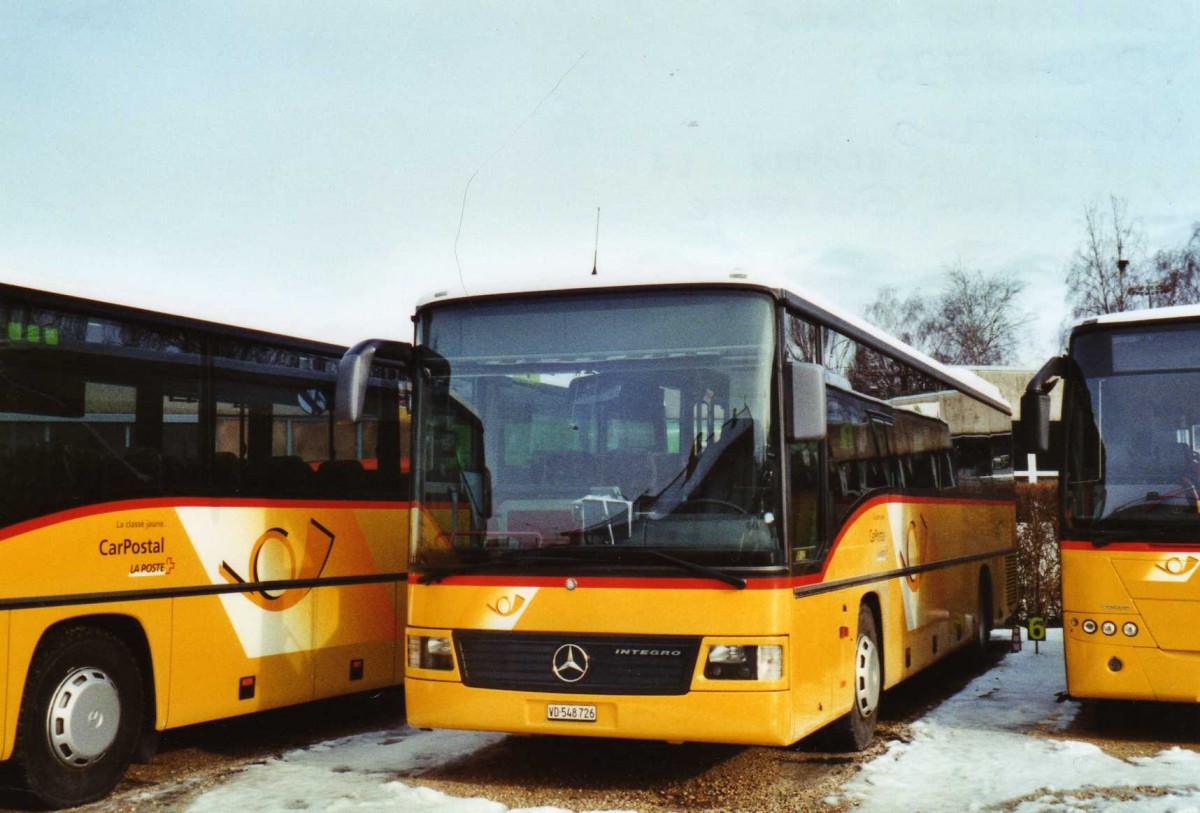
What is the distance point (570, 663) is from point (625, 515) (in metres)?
0.90

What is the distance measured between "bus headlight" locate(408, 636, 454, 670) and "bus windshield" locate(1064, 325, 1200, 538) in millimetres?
4586

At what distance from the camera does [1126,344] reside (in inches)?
375

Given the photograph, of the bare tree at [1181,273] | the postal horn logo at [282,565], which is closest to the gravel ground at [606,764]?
the postal horn logo at [282,565]

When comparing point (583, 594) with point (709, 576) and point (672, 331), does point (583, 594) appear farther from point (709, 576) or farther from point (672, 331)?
point (672, 331)

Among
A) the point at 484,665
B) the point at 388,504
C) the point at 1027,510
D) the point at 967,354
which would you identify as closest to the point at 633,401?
the point at 484,665

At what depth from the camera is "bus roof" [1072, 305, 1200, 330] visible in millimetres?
9391

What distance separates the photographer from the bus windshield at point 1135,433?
9133mm

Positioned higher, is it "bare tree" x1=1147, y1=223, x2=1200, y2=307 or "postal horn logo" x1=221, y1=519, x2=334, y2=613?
"bare tree" x1=1147, y1=223, x2=1200, y2=307

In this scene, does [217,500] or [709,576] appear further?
[217,500]

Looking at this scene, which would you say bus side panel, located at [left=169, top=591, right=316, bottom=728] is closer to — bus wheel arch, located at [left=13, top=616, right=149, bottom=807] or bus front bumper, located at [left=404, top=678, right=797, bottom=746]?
bus wheel arch, located at [left=13, top=616, right=149, bottom=807]

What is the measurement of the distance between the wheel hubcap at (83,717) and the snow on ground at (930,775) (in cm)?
70

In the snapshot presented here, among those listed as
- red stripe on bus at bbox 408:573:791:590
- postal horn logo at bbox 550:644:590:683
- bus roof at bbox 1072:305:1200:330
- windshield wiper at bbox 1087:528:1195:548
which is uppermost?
bus roof at bbox 1072:305:1200:330

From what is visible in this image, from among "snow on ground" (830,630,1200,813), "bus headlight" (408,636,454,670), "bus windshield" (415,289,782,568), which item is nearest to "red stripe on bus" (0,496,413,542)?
"bus windshield" (415,289,782,568)

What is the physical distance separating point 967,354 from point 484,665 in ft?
204
